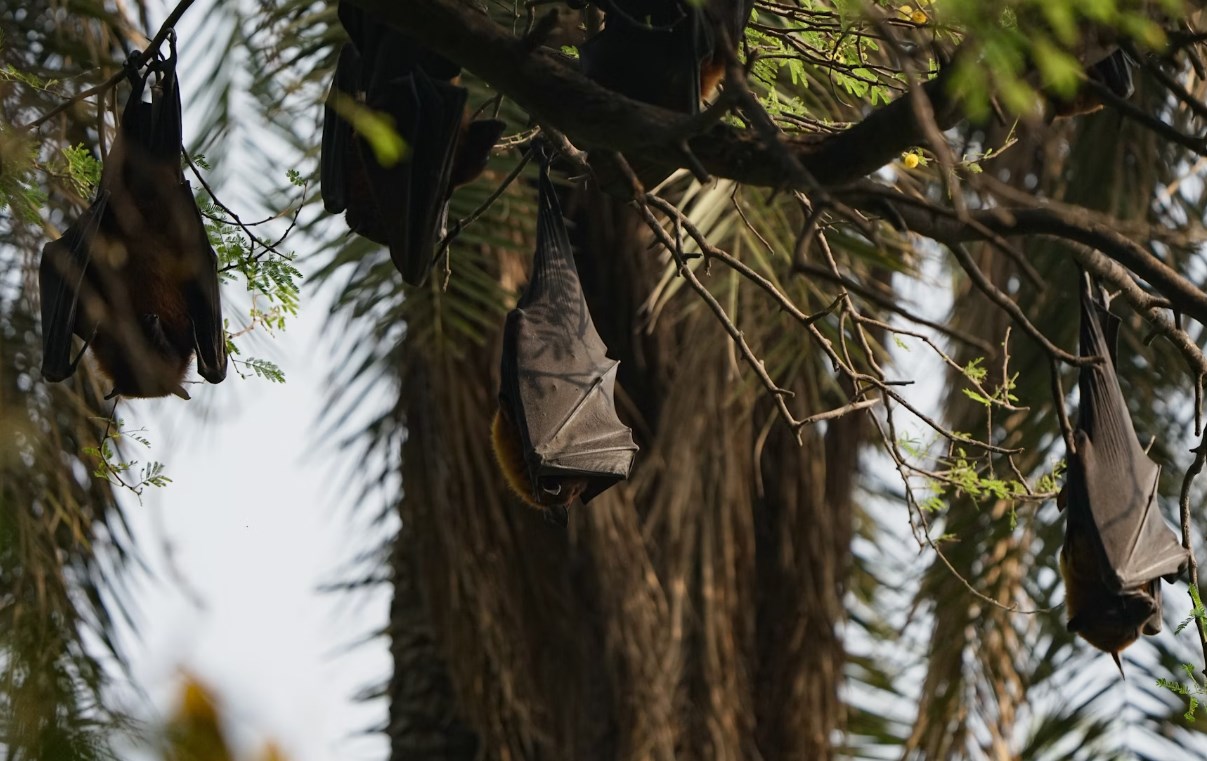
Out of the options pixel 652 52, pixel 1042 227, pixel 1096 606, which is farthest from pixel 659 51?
pixel 1096 606

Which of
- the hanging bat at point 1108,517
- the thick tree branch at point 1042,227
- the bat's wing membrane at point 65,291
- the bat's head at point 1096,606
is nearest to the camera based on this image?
the thick tree branch at point 1042,227

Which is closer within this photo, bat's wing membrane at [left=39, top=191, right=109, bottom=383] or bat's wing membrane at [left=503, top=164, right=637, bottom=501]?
bat's wing membrane at [left=39, top=191, right=109, bottom=383]

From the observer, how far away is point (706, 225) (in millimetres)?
4820

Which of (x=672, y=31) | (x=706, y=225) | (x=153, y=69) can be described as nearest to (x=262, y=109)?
(x=706, y=225)

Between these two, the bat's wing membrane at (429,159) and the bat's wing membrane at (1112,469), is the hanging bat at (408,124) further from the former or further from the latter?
the bat's wing membrane at (1112,469)

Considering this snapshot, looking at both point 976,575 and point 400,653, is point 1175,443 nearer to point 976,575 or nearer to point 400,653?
point 976,575

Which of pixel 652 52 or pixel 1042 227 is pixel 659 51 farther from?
pixel 1042 227

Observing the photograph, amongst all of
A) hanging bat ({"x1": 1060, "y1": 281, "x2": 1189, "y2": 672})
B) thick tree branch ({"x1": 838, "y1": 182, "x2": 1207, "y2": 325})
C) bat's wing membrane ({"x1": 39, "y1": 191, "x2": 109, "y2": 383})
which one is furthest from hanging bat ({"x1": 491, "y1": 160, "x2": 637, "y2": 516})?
thick tree branch ({"x1": 838, "y1": 182, "x2": 1207, "y2": 325})

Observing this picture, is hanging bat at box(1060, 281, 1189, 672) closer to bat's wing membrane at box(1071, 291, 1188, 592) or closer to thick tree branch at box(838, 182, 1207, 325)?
bat's wing membrane at box(1071, 291, 1188, 592)

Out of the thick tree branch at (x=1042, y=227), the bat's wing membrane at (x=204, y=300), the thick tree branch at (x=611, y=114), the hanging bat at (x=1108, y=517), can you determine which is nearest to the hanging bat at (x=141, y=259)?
the bat's wing membrane at (x=204, y=300)

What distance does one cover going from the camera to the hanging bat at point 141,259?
2.60m

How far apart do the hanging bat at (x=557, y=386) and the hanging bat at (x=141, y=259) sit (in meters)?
0.63

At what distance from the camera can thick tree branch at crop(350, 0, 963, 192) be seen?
1948mm

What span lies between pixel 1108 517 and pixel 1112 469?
120 millimetres
